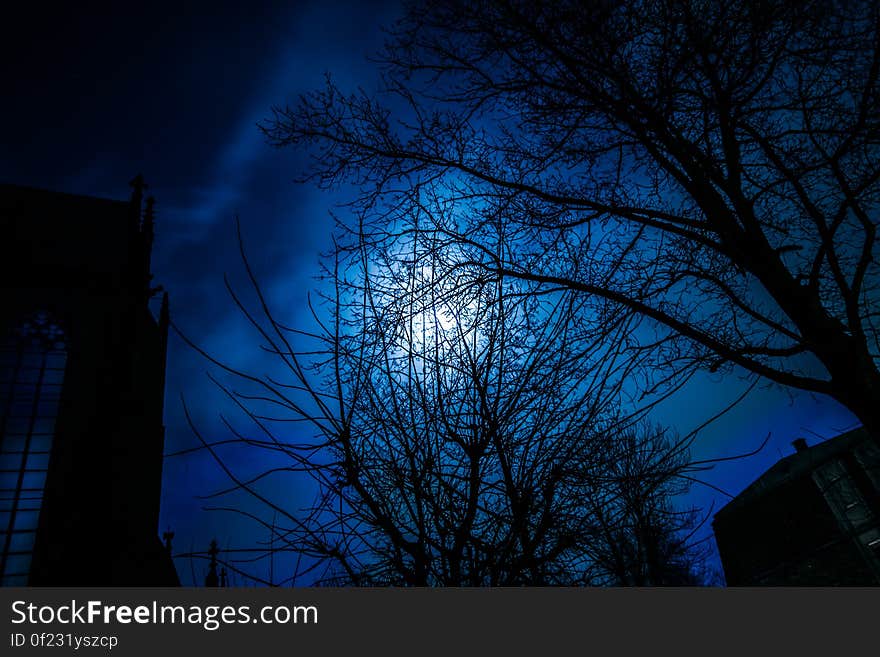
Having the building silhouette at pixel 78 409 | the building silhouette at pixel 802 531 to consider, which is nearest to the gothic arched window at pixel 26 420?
the building silhouette at pixel 78 409

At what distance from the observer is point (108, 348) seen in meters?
19.3

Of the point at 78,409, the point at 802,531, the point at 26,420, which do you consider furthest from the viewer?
the point at 802,531

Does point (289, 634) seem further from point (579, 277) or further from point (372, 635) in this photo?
point (579, 277)

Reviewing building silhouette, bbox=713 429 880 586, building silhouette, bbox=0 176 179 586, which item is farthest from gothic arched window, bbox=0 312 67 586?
building silhouette, bbox=713 429 880 586

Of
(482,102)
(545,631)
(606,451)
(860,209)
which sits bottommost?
(545,631)

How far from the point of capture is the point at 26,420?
19.2 m

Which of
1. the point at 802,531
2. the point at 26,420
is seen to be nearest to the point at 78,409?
the point at 26,420

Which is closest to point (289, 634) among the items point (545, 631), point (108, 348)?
point (545, 631)

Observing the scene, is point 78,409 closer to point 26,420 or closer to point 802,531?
point 26,420

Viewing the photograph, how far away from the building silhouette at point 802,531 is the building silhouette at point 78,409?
23815 millimetres

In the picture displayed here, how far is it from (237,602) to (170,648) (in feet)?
0.56

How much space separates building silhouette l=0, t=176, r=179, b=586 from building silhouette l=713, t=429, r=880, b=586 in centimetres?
2382

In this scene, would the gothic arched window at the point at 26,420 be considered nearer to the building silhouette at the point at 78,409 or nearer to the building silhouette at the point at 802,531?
the building silhouette at the point at 78,409

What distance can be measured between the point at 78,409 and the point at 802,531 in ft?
106
